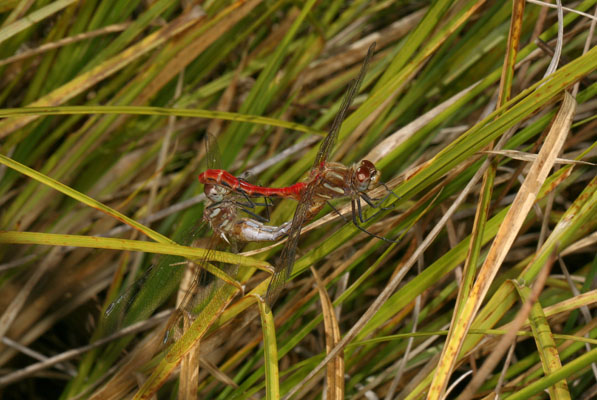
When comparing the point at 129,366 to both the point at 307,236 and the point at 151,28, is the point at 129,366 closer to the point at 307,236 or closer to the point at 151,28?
the point at 307,236

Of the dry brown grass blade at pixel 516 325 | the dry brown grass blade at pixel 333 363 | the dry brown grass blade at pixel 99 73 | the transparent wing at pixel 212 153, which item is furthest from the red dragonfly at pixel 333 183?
the dry brown grass blade at pixel 99 73

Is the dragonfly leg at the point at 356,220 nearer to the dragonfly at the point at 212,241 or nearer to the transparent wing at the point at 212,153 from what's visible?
the dragonfly at the point at 212,241

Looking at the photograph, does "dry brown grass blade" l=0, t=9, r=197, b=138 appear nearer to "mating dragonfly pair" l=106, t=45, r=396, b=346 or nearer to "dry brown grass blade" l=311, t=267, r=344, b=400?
"mating dragonfly pair" l=106, t=45, r=396, b=346

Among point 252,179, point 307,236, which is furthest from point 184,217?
point 307,236

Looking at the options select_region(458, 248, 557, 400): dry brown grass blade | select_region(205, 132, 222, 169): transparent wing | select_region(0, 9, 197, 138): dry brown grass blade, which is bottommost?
select_region(458, 248, 557, 400): dry brown grass blade

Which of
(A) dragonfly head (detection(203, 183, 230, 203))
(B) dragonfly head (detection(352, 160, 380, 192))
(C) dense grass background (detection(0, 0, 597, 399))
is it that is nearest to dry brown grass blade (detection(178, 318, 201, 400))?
(C) dense grass background (detection(0, 0, 597, 399))

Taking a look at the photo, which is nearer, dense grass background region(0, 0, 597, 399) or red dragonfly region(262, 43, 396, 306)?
dense grass background region(0, 0, 597, 399)

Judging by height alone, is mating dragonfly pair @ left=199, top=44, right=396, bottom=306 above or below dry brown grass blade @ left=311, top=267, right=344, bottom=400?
above
